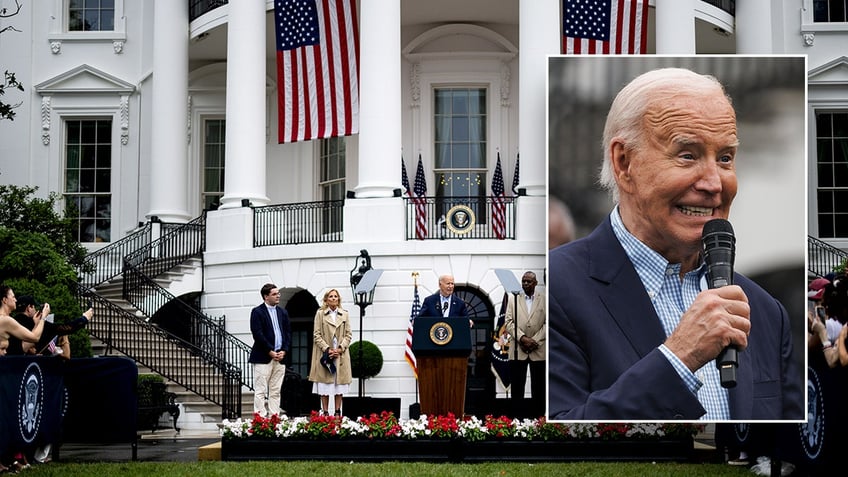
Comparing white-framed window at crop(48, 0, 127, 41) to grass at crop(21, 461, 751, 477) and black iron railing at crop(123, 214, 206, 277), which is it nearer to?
black iron railing at crop(123, 214, 206, 277)

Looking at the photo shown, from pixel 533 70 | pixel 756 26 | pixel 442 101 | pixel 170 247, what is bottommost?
pixel 170 247

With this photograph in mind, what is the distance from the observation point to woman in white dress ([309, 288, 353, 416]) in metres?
18.4

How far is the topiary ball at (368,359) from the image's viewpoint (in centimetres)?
2319

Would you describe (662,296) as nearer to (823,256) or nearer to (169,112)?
(823,256)

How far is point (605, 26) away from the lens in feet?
78.9

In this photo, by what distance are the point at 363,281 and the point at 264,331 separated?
4.45 metres

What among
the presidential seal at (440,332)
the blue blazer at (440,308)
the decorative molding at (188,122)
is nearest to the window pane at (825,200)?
the decorative molding at (188,122)

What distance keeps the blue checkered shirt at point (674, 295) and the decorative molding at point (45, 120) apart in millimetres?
22807

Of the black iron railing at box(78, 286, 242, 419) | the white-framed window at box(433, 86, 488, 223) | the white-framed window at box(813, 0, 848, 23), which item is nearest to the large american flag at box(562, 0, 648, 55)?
the white-framed window at box(433, 86, 488, 223)

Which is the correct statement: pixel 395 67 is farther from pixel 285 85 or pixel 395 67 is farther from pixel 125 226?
pixel 125 226

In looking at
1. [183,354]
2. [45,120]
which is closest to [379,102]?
[183,354]

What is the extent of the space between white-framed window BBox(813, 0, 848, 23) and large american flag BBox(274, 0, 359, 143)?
1268cm

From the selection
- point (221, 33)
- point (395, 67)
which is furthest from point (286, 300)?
point (221, 33)

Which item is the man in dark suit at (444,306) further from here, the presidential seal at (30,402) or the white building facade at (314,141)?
the presidential seal at (30,402)
